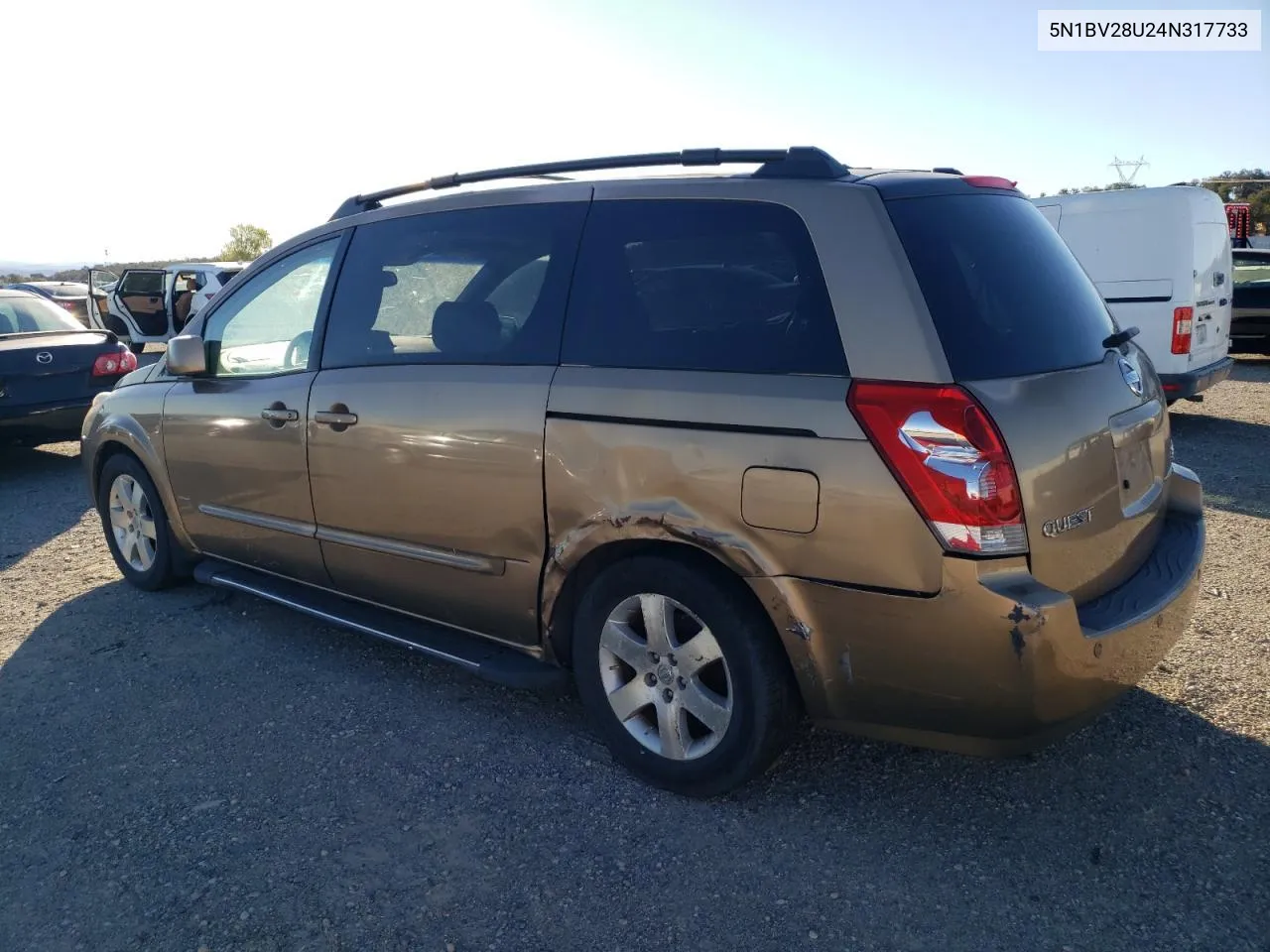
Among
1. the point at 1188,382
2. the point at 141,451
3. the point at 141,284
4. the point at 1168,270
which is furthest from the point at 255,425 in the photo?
the point at 141,284

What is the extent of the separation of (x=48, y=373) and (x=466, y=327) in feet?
20.6

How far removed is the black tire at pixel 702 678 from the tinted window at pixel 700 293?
66cm

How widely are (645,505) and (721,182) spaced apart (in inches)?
40.3

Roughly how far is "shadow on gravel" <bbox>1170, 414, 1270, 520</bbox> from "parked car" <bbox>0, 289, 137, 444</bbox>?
856 centimetres

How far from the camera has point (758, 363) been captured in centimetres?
293

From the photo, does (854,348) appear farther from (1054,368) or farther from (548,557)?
(548,557)

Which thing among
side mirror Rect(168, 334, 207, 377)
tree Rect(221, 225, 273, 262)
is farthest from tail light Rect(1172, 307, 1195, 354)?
tree Rect(221, 225, 273, 262)

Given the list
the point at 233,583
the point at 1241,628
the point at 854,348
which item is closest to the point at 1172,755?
the point at 1241,628

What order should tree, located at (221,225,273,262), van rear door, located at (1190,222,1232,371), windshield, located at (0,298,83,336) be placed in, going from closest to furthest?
van rear door, located at (1190,222,1232,371)
windshield, located at (0,298,83,336)
tree, located at (221,225,273,262)

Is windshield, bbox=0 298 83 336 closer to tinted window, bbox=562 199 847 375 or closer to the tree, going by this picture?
tinted window, bbox=562 199 847 375

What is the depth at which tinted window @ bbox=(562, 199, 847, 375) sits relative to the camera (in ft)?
9.53

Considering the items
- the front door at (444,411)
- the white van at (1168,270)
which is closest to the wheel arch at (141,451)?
the front door at (444,411)

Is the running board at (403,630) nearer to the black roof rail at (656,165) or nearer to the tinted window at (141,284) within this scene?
the black roof rail at (656,165)

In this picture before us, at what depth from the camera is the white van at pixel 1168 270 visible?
28.6 feet
